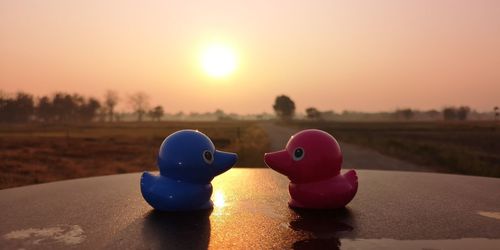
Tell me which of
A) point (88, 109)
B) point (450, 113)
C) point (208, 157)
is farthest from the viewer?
point (450, 113)

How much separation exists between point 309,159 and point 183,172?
2.22 m

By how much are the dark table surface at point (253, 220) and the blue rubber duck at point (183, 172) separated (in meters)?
0.27

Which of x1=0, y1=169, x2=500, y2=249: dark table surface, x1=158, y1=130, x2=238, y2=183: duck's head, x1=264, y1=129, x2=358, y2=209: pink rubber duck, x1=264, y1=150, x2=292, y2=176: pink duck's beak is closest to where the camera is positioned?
x1=0, y1=169, x2=500, y2=249: dark table surface

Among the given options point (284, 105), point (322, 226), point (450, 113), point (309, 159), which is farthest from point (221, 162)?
point (450, 113)

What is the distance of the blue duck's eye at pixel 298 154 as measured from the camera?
25.6 ft

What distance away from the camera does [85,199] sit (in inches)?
361

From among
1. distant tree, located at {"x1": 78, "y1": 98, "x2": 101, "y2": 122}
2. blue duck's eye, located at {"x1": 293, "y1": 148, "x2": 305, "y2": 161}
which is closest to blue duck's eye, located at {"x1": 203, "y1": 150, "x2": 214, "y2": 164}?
blue duck's eye, located at {"x1": 293, "y1": 148, "x2": 305, "y2": 161}

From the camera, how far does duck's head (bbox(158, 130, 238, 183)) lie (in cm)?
754

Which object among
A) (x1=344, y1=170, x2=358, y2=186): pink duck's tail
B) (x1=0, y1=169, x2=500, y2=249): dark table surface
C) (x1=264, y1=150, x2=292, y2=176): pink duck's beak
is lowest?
(x1=0, y1=169, x2=500, y2=249): dark table surface

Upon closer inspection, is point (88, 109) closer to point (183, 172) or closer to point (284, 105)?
point (284, 105)

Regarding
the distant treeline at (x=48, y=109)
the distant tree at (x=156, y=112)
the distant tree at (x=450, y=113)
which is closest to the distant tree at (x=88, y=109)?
the distant treeline at (x=48, y=109)

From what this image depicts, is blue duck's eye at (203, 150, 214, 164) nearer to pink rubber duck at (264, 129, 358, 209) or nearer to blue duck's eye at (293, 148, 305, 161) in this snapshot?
pink rubber duck at (264, 129, 358, 209)

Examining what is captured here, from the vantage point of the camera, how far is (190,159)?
7527 mm

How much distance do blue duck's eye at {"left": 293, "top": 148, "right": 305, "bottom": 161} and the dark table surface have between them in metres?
0.97
